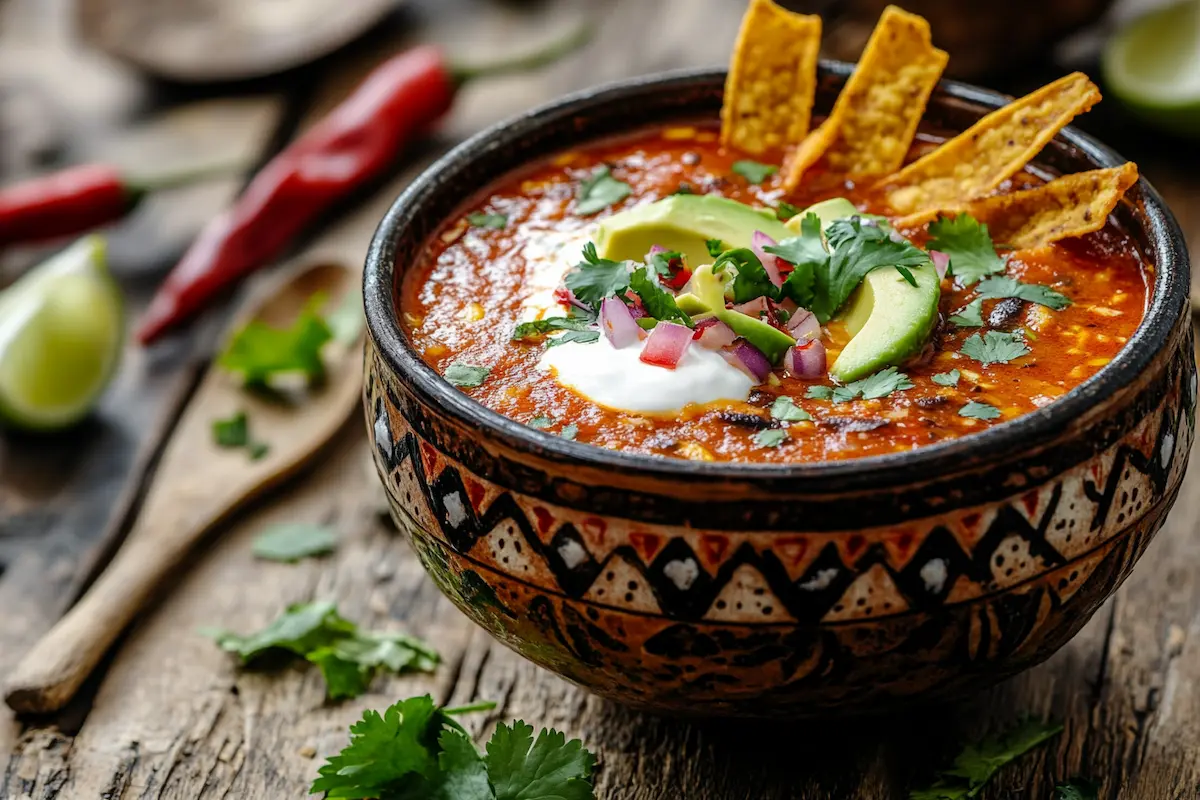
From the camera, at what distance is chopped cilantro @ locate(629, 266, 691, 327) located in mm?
2205

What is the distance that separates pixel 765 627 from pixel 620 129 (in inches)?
51.0

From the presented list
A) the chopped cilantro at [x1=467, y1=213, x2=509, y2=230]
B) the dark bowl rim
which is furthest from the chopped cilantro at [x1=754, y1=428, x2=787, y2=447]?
the chopped cilantro at [x1=467, y1=213, x2=509, y2=230]

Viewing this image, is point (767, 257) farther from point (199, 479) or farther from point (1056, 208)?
point (199, 479)

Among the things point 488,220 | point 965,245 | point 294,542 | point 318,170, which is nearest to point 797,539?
point 965,245

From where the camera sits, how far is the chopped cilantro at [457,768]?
2242 mm

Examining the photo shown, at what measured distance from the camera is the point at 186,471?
3287mm

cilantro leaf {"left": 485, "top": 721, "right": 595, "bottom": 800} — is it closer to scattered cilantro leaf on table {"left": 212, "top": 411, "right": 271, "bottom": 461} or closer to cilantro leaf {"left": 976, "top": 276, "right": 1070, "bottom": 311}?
cilantro leaf {"left": 976, "top": 276, "right": 1070, "bottom": 311}

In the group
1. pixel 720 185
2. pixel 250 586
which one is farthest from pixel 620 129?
pixel 250 586

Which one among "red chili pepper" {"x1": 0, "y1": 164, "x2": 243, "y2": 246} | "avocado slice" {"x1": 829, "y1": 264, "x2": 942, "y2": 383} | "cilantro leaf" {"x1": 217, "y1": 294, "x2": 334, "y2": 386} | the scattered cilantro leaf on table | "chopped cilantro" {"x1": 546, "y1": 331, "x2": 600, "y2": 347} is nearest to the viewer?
"avocado slice" {"x1": 829, "y1": 264, "x2": 942, "y2": 383}

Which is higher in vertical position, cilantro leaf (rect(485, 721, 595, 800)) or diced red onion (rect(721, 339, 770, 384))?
diced red onion (rect(721, 339, 770, 384))

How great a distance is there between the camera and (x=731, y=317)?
2.17 m

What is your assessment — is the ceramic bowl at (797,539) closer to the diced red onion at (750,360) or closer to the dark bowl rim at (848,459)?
the dark bowl rim at (848,459)

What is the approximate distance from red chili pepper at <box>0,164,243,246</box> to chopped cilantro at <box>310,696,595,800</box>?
2556mm

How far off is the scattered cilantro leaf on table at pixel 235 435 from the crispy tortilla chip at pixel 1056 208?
5.63 feet
